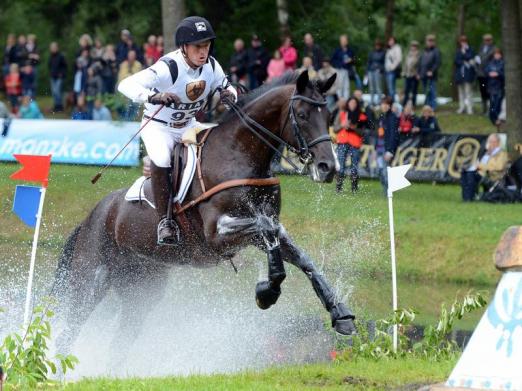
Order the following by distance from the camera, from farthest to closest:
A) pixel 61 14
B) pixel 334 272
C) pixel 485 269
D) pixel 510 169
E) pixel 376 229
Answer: pixel 61 14
pixel 510 169
pixel 376 229
pixel 485 269
pixel 334 272

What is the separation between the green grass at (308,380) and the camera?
8.03 meters

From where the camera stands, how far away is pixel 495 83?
24.8m

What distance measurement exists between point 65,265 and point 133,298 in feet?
2.45

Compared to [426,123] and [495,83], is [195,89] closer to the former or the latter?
[426,123]

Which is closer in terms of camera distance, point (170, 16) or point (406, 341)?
point (406, 341)

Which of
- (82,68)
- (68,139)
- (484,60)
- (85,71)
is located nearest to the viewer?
(68,139)

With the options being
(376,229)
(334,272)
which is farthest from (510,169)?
(334,272)

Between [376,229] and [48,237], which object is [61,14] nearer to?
[48,237]

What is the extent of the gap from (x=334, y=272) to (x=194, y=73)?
540cm

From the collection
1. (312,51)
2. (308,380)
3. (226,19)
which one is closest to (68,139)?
(312,51)

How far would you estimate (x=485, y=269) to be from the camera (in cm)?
1711

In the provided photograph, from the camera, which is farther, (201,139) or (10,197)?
(10,197)

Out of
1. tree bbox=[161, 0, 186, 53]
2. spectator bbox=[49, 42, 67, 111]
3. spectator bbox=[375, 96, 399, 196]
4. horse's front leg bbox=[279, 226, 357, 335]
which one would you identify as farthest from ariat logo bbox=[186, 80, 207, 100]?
spectator bbox=[49, 42, 67, 111]

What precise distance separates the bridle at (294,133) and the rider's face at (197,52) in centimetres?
41
